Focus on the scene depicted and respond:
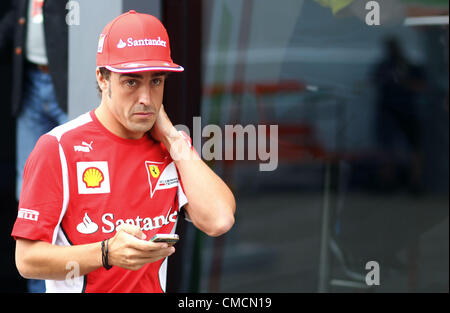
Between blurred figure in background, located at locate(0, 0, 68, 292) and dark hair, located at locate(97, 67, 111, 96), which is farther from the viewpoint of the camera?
blurred figure in background, located at locate(0, 0, 68, 292)

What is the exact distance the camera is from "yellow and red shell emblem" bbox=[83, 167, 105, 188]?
212 cm

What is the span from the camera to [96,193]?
214 cm

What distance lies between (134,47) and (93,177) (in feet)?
1.38

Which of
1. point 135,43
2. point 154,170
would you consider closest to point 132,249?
point 154,170

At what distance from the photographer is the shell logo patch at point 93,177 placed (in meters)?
2.12

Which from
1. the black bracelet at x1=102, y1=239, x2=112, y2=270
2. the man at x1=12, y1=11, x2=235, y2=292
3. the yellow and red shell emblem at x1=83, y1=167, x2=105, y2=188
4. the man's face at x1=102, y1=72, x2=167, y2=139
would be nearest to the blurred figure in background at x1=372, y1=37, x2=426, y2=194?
the man at x1=12, y1=11, x2=235, y2=292

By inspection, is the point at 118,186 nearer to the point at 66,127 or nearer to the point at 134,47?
the point at 66,127

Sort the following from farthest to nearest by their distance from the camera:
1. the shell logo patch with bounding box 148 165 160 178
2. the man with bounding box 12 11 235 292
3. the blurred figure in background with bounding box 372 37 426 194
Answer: the blurred figure in background with bounding box 372 37 426 194 < the shell logo patch with bounding box 148 165 160 178 < the man with bounding box 12 11 235 292

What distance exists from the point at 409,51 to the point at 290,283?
85.6 inches

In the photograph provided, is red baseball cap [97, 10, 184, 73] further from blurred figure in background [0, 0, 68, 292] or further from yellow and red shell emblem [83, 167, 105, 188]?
blurred figure in background [0, 0, 68, 292]

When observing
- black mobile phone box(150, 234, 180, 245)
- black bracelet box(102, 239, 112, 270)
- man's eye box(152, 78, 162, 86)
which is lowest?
black bracelet box(102, 239, 112, 270)

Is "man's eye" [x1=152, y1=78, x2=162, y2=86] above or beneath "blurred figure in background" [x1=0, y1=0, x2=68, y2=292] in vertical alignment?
beneath

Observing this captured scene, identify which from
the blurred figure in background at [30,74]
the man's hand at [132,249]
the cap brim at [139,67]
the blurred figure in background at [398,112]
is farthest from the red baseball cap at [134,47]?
the blurred figure in background at [398,112]

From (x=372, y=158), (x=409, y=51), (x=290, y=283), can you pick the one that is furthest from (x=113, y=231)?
(x=409, y=51)
